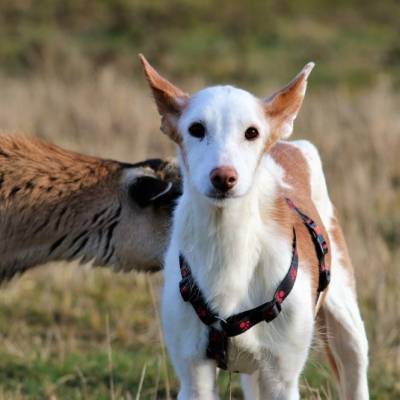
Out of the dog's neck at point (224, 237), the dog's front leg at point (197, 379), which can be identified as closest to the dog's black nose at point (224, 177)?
the dog's neck at point (224, 237)

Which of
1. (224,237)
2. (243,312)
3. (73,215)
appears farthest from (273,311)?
(73,215)

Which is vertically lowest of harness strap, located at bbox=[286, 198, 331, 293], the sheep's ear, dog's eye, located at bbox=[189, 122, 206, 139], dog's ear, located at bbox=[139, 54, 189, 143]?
harness strap, located at bbox=[286, 198, 331, 293]

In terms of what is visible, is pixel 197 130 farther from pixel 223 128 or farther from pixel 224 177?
pixel 224 177

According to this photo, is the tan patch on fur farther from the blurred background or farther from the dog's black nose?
the blurred background

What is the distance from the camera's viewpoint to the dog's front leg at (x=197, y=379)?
15.6 ft

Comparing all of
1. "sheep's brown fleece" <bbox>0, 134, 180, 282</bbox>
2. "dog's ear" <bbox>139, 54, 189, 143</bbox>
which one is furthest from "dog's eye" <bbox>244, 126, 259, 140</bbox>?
"sheep's brown fleece" <bbox>0, 134, 180, 282</bbox>

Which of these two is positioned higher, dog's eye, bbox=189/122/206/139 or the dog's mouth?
dog's eye, bbox=189/122/206/139

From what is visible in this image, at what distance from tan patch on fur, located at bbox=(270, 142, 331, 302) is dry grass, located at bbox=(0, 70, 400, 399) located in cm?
86

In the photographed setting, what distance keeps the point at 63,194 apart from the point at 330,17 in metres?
30.1

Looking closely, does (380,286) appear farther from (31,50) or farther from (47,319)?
(31,50)

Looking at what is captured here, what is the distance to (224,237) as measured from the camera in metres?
4.64

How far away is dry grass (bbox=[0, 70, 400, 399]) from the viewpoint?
7.43 metres

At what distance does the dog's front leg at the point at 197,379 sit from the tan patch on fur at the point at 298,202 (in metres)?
0.60

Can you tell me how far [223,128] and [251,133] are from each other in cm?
13
